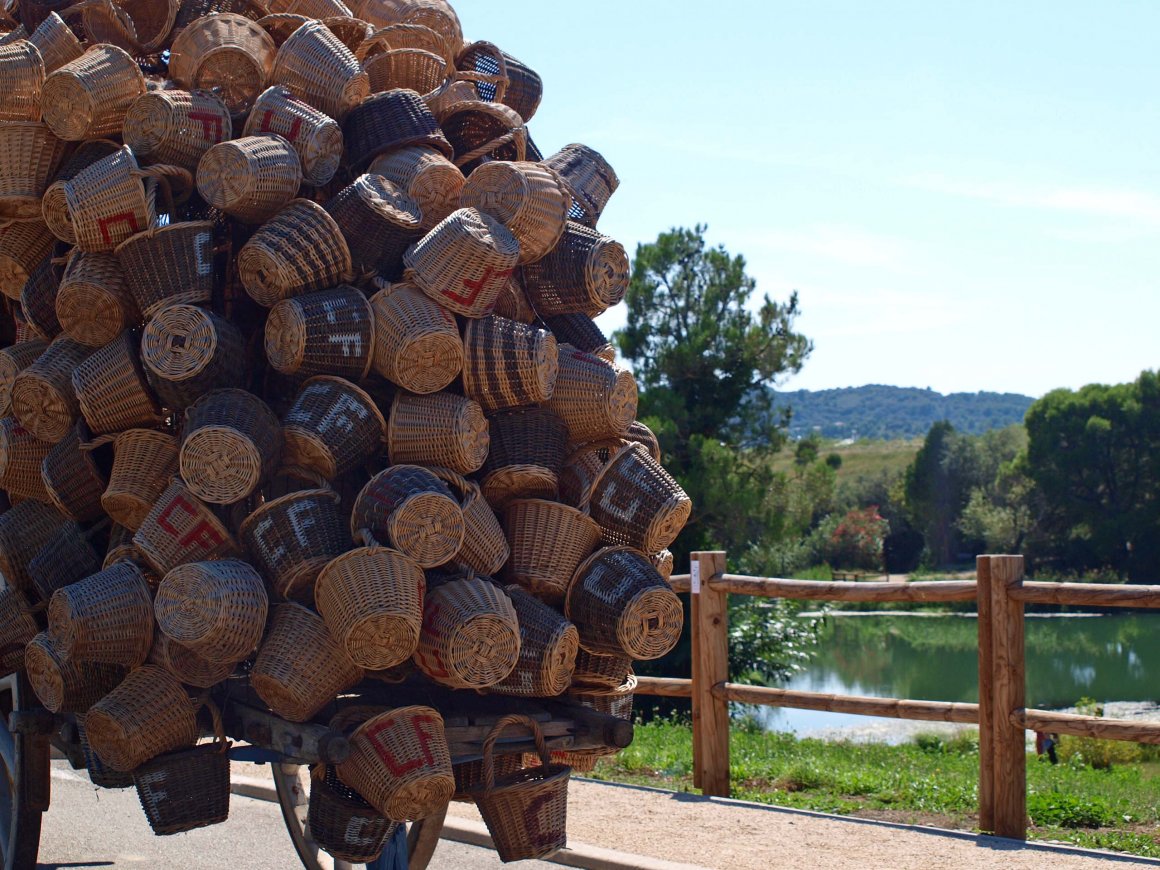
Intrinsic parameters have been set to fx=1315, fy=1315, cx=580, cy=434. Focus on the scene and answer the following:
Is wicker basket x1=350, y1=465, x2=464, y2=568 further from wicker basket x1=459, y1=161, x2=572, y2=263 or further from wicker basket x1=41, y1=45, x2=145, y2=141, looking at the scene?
wicker basket x1=41, y1=45, x2=145, y2=141

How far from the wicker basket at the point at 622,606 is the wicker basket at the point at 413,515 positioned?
A: 48cm

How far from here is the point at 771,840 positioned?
5.98 meters

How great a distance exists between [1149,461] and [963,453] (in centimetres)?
1392

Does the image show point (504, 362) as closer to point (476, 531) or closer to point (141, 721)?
point (476, 531)

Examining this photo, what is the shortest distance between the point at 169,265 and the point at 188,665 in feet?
3.79

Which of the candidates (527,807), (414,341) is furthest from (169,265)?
(527,807)

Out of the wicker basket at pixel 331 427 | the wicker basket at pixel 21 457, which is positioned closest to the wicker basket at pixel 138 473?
the wicker basket at pixel 331 427

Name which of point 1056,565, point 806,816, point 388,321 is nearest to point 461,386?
point 388,321

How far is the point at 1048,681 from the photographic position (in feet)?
91.1

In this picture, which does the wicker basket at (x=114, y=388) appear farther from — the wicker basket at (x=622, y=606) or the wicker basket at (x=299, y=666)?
the wicker basket at (x=622, y=606)

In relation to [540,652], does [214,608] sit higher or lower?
higher

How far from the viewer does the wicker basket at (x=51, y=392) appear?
401 cm

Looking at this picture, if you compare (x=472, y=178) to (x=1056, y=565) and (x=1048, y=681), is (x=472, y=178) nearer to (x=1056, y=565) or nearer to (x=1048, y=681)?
(x=1048, y=681)

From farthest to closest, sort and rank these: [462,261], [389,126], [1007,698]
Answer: [1007,698], [389,126], [462,261]
